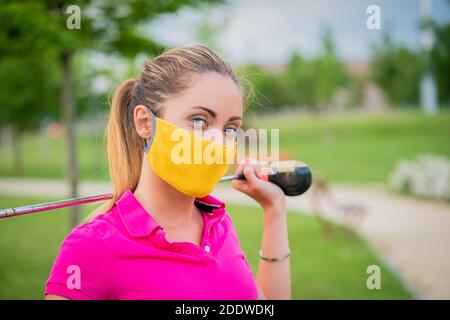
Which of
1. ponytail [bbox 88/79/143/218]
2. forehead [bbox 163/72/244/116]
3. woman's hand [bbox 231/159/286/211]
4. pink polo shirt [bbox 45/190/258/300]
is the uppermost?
forehead [bbox 163/72/244/116]

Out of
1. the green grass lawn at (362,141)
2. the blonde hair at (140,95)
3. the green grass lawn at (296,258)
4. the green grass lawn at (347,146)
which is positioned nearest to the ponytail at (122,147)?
the blonde hair at (140,95)

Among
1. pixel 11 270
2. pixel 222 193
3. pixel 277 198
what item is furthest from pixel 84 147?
pixel 277 198

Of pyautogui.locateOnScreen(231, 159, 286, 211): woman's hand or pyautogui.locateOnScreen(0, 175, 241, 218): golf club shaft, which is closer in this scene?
pyautogui.locateOnScreen(0, 175, 241, 218): golf club shaft

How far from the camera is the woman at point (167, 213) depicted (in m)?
1.43

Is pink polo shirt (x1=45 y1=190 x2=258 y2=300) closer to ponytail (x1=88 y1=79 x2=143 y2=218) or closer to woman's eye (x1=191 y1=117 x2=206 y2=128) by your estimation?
ponytail (x1=88 y1=79 x2=143 y2=218)

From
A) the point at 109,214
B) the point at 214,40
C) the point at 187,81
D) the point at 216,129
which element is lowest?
the point at 109,214

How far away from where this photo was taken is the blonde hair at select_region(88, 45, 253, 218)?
1649 mm

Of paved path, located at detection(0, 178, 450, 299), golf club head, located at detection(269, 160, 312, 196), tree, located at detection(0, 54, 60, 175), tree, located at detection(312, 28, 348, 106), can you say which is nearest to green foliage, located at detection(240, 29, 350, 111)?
tree, located at detection(312, 28, 348, 106)

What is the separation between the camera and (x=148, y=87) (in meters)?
1.72

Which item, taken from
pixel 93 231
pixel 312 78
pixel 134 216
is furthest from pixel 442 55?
pixel 93 231

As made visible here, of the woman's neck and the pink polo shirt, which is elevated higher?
the woman's neck

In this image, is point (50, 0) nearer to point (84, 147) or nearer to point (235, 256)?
point (235, 256)

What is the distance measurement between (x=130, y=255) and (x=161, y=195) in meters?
0.26

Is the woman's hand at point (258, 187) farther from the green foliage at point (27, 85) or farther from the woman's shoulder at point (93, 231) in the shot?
the green foliage at point (27, 85)
